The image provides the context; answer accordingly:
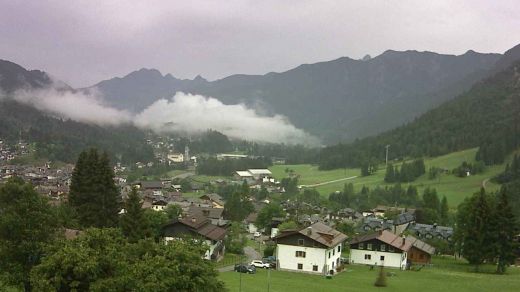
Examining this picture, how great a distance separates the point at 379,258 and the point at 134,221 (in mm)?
29122

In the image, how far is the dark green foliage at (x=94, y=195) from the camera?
5072cm

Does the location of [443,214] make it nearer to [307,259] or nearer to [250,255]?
[250,255]

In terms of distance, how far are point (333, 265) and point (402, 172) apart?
367 feet

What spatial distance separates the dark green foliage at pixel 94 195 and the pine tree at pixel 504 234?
39710 mm

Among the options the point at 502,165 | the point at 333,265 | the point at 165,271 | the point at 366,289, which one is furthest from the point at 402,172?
the point at 165,271

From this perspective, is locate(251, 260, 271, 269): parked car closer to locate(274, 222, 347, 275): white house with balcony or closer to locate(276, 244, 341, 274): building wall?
locate(274, 222, 347, 275): white house with balcony

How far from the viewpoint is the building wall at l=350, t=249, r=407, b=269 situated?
60625 mm

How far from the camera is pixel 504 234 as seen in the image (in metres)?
56.0

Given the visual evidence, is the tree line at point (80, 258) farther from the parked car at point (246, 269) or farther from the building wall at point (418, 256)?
the building wall at point (418, 256)

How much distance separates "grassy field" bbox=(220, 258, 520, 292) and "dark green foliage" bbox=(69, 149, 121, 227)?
12.9 m

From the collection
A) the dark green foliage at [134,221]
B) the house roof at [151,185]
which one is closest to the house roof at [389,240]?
the dark green foliage at [134,221]

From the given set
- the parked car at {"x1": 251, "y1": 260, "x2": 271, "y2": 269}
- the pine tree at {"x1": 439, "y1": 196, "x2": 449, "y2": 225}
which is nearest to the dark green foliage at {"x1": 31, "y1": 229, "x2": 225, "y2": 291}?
the parked car at {"x1": 251, "y1": 260, "x2": 271, "y2": 269}

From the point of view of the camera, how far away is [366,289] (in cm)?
4462

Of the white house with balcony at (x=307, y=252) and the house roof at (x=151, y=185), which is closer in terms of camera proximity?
the white house with balcony at (x=307, y=252)
